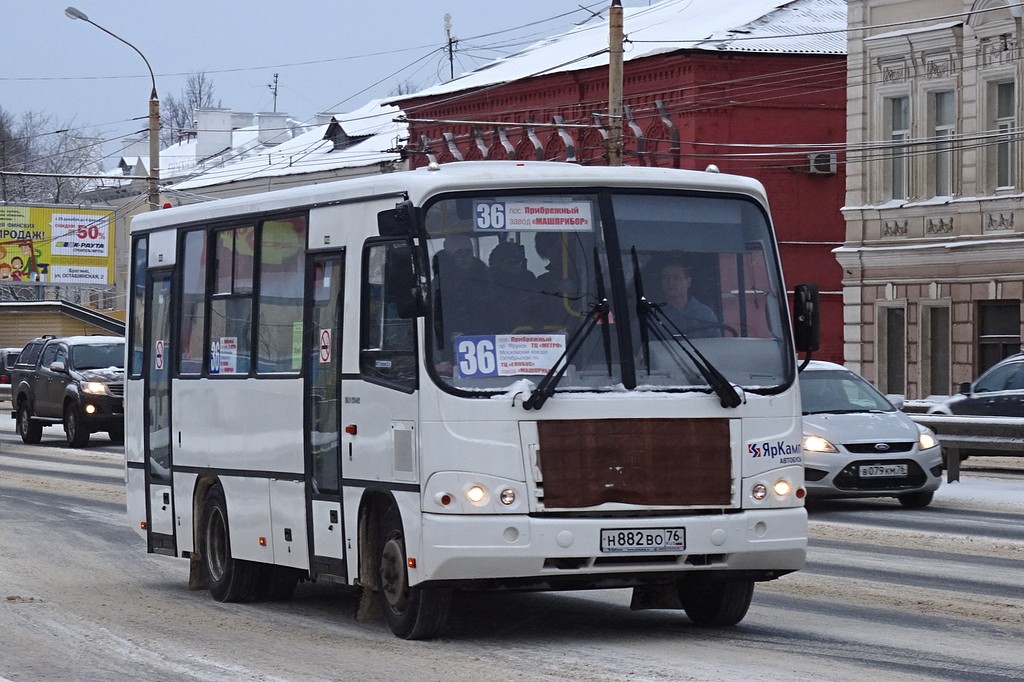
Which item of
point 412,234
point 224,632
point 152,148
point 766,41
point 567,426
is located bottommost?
point 224,632

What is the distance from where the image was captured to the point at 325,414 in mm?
11352

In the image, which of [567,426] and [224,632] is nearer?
[567,426]

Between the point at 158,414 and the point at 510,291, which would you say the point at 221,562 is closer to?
the point at 158,414

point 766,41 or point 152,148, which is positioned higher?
point 766,41

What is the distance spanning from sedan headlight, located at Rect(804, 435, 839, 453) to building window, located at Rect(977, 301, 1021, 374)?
65.5ft

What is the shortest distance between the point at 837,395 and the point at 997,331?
19807 millimetres

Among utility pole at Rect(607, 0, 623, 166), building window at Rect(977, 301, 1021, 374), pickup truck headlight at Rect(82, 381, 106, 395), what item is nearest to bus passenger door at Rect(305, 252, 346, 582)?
utility pole at Rect(607, 0, 623, 166)

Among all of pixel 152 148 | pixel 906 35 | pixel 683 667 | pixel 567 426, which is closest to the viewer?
pixel 683 667

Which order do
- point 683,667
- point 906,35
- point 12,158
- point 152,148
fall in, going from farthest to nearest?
point 12,158 < point 152,148 < point 906,35 < point 683,667

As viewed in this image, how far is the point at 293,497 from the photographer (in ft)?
38.6

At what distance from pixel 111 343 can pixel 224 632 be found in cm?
2480

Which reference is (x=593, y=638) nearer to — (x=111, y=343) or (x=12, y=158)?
(x=111, y=343)

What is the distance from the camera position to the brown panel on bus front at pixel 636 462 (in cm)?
1011

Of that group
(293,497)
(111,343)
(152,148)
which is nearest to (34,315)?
(152,148)
